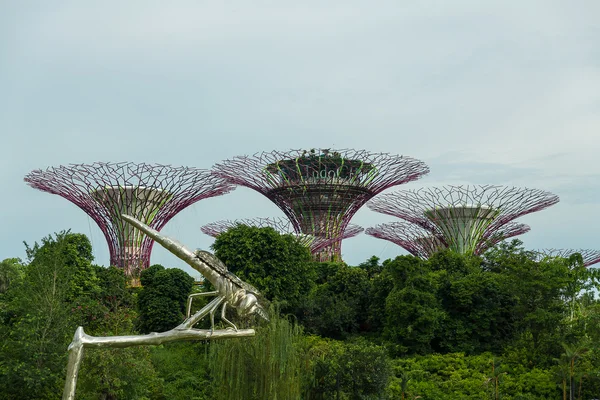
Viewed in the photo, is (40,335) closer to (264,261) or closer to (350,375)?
(350,375)

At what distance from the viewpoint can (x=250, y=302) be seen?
931cm

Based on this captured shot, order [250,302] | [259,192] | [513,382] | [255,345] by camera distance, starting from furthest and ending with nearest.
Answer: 1. [259,192]
2. [513,382]
3. [255,345]
4. [250,302]

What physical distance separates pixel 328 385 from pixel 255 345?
292 centimetres

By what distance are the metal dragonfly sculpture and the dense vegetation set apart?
3.96m

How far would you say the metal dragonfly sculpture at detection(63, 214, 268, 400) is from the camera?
869 centimetres

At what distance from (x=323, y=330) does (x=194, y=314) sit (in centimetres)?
1536

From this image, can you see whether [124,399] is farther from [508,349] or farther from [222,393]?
[508,349]

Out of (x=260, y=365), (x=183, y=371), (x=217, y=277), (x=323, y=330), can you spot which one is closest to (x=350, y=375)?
(x=260, y=365)

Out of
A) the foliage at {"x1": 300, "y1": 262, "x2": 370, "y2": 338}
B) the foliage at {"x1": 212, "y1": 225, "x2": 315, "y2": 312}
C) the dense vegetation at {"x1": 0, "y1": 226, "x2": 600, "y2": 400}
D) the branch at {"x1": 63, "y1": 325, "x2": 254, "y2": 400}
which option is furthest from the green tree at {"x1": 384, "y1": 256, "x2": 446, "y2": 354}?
the branch at {"x1": 63, "y1": 325, "x2": 254, "y2": 400}

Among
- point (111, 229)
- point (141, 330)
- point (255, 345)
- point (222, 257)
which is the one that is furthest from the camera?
point (111, 229)

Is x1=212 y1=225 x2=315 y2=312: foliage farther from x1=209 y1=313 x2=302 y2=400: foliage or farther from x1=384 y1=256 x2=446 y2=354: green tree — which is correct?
x1=209 y1=313 x2=302 y2=400: foliage

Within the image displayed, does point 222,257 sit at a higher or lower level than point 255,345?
higher

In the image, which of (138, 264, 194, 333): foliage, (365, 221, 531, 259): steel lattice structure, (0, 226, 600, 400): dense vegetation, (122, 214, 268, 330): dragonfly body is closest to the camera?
(122, 214, 268, 330): dragonfly body

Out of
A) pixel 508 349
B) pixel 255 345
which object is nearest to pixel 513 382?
pixel 508 349
